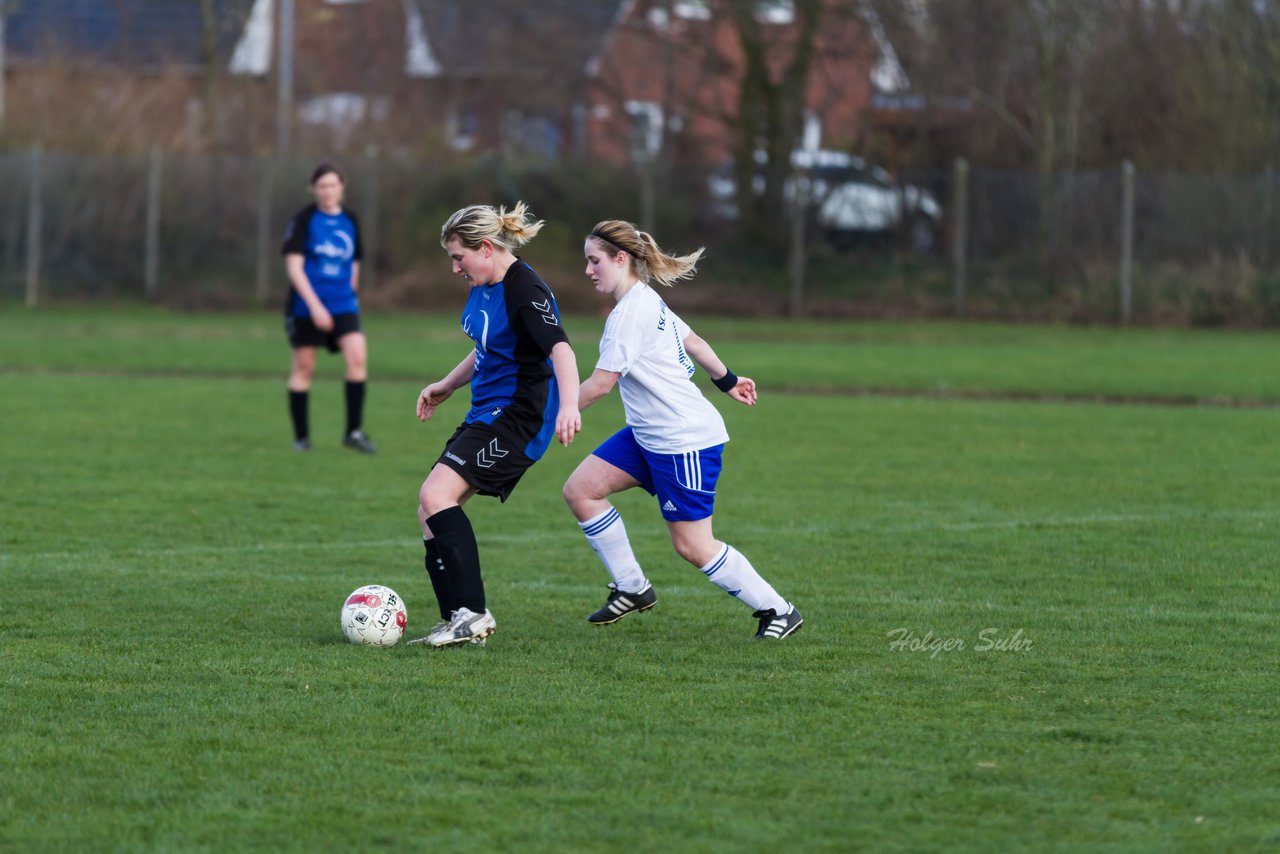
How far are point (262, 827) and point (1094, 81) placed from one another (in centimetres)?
2541

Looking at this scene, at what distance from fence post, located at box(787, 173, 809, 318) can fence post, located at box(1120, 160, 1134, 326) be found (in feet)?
16.5

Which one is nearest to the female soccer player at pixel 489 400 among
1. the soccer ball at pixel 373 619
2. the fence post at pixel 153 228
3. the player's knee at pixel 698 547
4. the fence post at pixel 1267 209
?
the soccer ball at pixel 373 619

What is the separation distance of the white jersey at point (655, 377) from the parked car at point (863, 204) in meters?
21.1

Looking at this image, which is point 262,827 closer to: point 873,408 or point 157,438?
point 157,438

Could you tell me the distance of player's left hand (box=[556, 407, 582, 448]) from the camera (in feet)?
18.4

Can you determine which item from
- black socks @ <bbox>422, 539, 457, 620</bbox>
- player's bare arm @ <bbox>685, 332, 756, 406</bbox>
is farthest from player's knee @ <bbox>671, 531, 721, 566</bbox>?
black socks @ <bbox>422, 539, 457, 620</bbox>

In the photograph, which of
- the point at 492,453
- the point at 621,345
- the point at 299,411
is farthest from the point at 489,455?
the point at 299,411

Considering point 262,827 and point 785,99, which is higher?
point 785,99

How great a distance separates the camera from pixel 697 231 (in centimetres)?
2773

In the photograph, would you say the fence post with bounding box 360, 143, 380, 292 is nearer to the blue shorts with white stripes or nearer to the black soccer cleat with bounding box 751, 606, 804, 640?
the blue shorts with white stripes

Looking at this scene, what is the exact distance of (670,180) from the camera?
89.9ft

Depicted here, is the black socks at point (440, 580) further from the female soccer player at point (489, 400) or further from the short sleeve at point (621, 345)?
the short sleeve at point (621, 345)

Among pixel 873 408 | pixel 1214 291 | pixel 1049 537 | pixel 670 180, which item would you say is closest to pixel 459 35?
pixel 670 180

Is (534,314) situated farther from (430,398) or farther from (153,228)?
(153,228)
